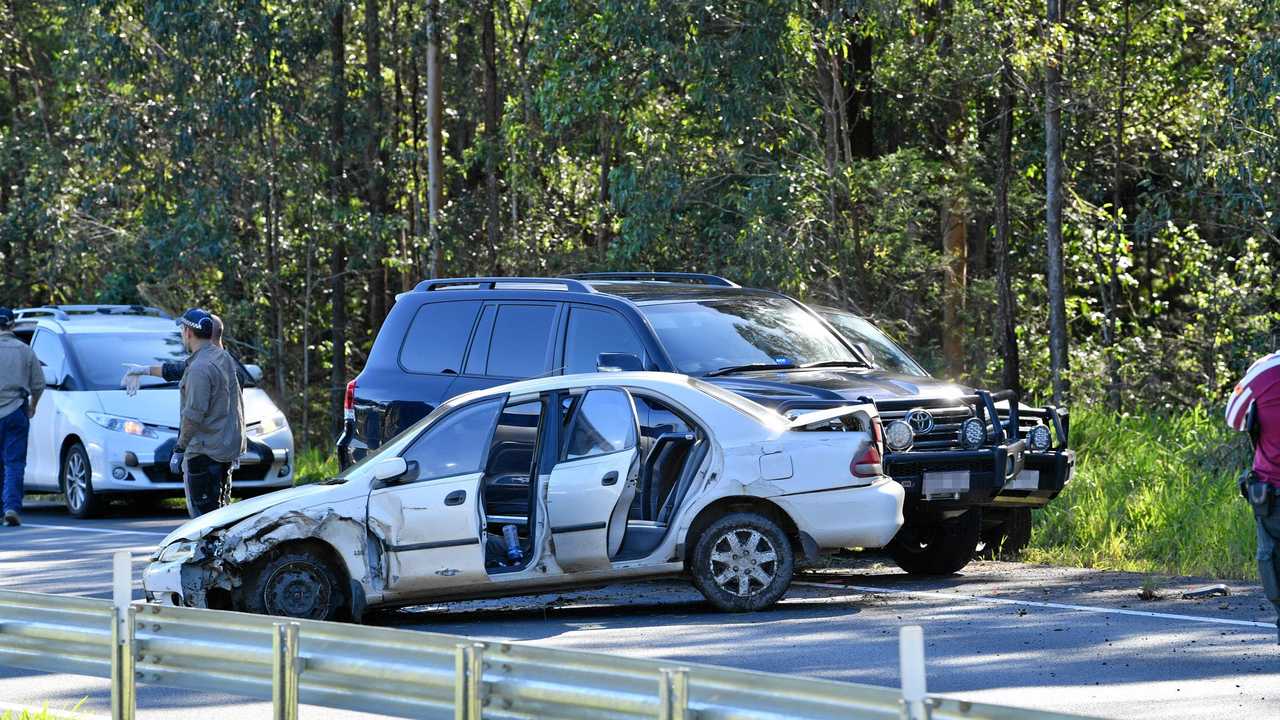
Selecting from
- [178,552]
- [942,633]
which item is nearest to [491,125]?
[178,552]

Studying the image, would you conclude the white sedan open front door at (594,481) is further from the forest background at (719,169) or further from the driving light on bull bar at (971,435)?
the forest background at (719,169)

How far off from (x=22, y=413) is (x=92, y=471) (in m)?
1.15

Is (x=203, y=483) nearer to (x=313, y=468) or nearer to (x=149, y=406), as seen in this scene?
(x=149, y=406)

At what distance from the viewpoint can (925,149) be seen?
2398cm

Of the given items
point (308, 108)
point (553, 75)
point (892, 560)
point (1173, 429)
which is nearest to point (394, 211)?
point (308, 108)

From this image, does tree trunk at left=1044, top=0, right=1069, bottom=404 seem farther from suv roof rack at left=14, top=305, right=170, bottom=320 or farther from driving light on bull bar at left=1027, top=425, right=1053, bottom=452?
suv roof rack at left=14, top=305, right=170, bottom=320

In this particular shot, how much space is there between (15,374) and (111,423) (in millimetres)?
1321

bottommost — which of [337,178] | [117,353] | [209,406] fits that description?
[209,406]

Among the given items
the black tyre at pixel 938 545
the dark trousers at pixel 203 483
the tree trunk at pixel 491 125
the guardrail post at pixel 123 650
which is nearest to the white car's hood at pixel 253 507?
the dark trousers at pixel 203 483

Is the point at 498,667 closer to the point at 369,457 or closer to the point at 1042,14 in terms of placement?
the point at 369,457

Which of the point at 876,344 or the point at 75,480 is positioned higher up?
the point at 876,344

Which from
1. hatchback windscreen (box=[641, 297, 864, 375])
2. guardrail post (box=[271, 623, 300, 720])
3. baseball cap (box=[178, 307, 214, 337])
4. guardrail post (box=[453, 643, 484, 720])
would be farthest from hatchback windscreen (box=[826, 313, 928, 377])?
guardrail post (box=[453, 643, 484, 720])

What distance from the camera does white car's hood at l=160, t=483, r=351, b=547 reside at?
30.2ft

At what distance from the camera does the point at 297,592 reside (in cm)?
923
